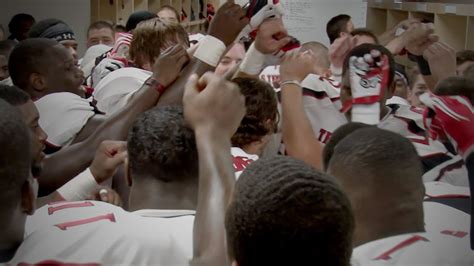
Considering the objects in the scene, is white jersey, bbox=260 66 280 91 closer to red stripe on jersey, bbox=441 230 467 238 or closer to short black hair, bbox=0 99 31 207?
red stripe on jersey, bbox=441 230 467 238

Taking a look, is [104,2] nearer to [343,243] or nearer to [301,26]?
[301,26]

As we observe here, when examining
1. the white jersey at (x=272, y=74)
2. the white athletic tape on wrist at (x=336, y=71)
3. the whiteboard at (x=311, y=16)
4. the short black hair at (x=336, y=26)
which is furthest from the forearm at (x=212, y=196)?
the whiteboard at (x=311, y=16)

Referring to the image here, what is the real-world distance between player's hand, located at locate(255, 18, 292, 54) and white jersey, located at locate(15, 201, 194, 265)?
1.03 metres

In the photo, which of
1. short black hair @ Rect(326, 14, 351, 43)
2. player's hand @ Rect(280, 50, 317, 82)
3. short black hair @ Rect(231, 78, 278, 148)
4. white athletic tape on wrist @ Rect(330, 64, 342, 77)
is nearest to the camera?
short black hair @ Rect(231, 78, 278, 148)

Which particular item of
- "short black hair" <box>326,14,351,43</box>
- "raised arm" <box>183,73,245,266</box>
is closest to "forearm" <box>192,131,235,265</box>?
"raised arm" <box>183,73,245,266</box>

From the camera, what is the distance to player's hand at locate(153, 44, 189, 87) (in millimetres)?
1799

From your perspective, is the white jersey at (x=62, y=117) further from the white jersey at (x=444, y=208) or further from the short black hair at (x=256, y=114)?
the white jersey at (x=444, y=208)

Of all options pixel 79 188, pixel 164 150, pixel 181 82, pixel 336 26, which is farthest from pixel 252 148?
pixel 336 26

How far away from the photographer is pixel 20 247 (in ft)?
3.57

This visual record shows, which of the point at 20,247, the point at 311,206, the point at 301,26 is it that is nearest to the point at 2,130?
the point at 20,247

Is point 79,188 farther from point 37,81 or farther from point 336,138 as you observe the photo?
point 37,81

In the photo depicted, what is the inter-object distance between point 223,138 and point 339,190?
28 centimetres

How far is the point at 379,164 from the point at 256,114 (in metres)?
0.70

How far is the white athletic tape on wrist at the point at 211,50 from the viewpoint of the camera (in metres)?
1.75
